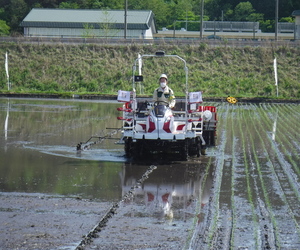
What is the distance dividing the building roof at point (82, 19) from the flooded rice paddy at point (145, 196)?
49.0m

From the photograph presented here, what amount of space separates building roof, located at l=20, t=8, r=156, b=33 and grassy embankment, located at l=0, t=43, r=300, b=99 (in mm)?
17617

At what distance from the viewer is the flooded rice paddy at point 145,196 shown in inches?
291

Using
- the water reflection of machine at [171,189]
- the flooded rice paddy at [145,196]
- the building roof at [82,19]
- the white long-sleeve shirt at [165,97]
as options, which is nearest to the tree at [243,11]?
the building roof at [82,19]

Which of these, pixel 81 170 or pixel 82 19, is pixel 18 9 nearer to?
pixel 82 19

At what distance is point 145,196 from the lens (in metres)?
9.82

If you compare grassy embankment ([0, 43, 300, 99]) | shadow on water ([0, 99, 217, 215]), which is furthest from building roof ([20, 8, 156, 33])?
shadow on water ([0, 99, 217, 215])

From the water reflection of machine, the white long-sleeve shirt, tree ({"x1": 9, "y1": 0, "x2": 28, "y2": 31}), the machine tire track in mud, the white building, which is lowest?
the water reflection of machine

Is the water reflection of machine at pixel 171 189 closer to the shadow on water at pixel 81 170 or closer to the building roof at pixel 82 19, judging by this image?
the shadow on water at pixel 81 170

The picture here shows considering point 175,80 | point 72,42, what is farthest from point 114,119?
point 72,42

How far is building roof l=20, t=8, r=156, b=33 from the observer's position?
216 ft

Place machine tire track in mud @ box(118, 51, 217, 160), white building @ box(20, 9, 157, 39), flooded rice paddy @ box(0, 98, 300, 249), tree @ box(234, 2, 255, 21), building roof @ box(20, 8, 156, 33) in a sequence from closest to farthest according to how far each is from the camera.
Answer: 1. flooded rice paddy @ box(0, 98, 300, 249)
2. machine tire track in mud @ box(118, 51, 217, 160)
3. white building @ box(20, 9, 157, 39)
4. building roof @ box(20, 8, 156, 33)
5. tree @ box(234, 2, 255, 21)

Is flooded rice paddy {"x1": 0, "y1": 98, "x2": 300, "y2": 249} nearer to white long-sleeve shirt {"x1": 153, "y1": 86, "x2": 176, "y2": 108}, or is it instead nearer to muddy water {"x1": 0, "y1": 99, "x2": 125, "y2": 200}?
muddy water {"x1": 0, "y1": 99, "x2": 125, "y2": 200}

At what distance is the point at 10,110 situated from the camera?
2561 centimetres

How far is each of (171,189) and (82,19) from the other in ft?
192
